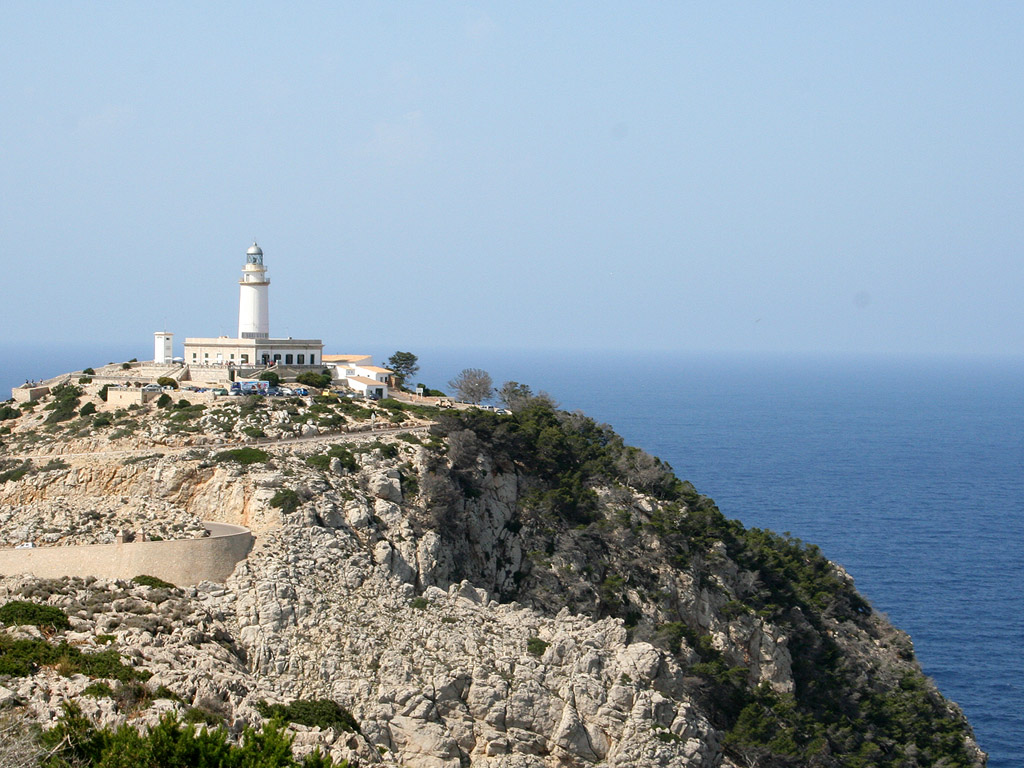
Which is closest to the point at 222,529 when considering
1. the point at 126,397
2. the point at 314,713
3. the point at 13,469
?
the point at 314,713

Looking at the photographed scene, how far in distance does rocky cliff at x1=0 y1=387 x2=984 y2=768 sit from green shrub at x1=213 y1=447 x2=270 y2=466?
4.0 inches

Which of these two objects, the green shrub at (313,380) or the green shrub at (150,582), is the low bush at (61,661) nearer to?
the green shrub at (150,582)

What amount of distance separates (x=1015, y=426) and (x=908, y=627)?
432 feet

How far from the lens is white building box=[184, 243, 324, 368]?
65.4 m

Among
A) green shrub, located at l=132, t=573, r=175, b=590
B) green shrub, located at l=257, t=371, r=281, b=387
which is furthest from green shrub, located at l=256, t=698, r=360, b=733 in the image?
green shrub, located at l=257, t=371, r=281, b=387

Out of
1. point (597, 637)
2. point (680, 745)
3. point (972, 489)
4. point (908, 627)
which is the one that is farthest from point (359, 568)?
point (972, 489)

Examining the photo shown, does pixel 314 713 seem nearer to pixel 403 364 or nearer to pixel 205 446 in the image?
pixel 205 446

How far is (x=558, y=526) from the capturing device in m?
50.1

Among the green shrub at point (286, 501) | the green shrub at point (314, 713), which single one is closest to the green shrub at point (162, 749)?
the green shrub at point (314, 713)

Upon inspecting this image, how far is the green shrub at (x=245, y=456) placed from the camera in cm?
4534

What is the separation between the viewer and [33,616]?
3222cm

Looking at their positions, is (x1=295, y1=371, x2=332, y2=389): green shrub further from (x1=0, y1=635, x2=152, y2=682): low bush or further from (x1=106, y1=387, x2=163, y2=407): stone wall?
(x1=0, y1=635, x2=152, y2=682): low bush

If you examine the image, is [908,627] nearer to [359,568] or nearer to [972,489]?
[359,568]

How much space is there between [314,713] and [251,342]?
36730mm
